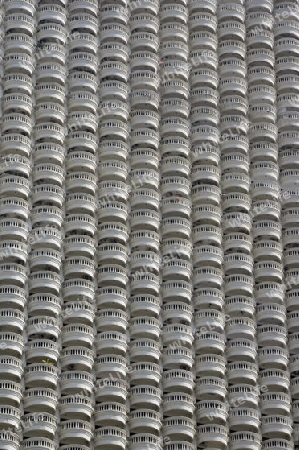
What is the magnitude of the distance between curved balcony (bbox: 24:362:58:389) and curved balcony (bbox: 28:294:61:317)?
21.3 ft

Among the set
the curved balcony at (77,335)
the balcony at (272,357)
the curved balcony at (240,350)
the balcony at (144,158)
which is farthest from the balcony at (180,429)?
the balcony at (144,158)

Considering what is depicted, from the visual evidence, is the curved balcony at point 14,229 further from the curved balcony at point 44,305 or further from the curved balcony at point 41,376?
the curved balcony at point 41,376

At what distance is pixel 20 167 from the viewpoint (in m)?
168

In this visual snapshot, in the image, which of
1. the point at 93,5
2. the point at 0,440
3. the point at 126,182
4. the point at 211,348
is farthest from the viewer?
the point at 93,5

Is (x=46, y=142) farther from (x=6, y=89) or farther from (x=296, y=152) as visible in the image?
(x=296, y=152)

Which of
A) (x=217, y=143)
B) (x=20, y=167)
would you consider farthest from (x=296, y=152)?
(x=20, y=167)

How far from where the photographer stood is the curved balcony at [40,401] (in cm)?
15175

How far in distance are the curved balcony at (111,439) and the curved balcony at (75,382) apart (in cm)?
462

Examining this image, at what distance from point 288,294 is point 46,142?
104 ft

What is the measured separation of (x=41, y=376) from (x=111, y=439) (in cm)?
945

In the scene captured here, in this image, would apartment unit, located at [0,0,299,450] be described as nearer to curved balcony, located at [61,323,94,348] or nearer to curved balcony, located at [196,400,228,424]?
curved balcony, located at [196,400,228,424]

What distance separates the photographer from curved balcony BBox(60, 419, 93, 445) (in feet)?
495

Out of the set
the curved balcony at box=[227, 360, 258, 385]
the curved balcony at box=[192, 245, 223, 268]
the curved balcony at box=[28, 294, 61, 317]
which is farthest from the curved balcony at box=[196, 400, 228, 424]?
the curved balcony at box=[28, 294, 61, 317]

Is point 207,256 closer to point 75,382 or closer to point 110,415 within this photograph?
point 75,382
